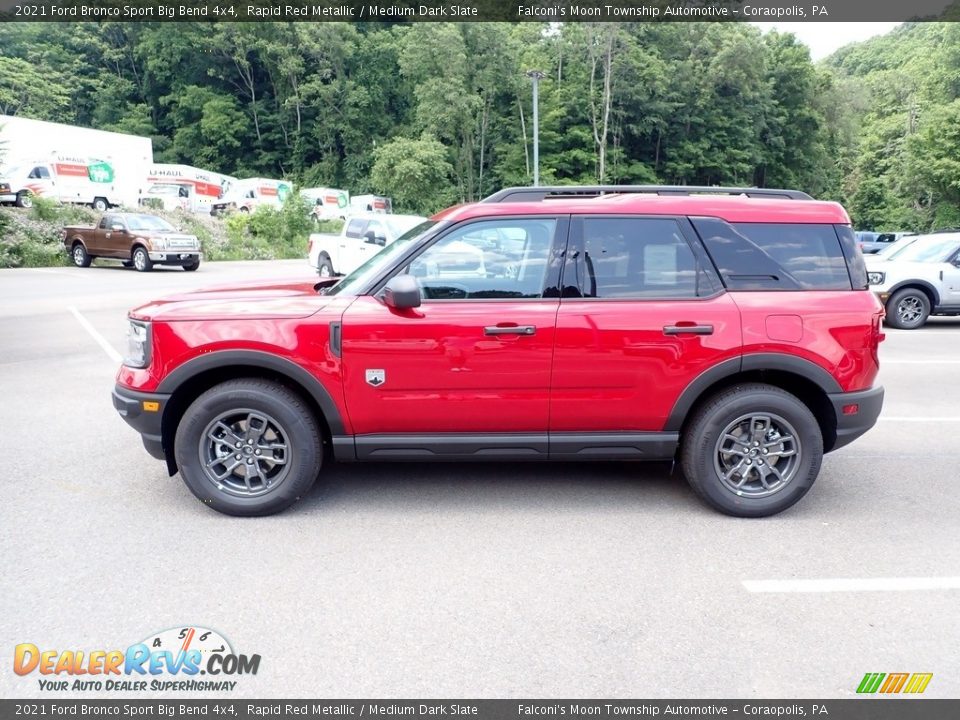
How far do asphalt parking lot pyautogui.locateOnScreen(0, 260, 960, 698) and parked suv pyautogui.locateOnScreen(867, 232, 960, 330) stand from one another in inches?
304

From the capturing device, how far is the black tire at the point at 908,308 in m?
12.7

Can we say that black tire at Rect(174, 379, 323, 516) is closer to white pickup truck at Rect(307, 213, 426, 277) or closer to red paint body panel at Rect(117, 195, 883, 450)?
red paint body panel at Rect(117, 195, 883, 450)

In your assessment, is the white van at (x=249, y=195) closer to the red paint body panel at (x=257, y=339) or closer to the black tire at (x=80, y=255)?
the black tire at (x=80, y=255)

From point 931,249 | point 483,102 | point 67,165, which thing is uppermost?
point 483,102

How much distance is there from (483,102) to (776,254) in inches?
2484

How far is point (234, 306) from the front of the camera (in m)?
4.42

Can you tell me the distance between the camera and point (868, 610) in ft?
11.2

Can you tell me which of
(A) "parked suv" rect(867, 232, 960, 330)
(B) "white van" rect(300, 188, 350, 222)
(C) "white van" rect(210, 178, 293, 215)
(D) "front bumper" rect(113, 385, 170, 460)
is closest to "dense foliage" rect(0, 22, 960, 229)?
(B) "white van" rect(300, 188, 350, 222)

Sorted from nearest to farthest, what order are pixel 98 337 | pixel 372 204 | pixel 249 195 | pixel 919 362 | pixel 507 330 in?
pixel 507 330
pixel 919 362
pixel 98 337
pixel 249 195
pixel 372 204

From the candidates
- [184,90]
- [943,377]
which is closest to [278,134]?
[184,90]

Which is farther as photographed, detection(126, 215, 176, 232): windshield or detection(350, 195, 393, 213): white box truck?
detection(350, 195, 393, 213): white box truck

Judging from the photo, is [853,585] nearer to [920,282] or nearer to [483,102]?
[920,282]

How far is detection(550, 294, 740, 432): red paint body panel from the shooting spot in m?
4.33

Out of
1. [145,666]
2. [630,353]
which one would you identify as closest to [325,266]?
[630,353]
